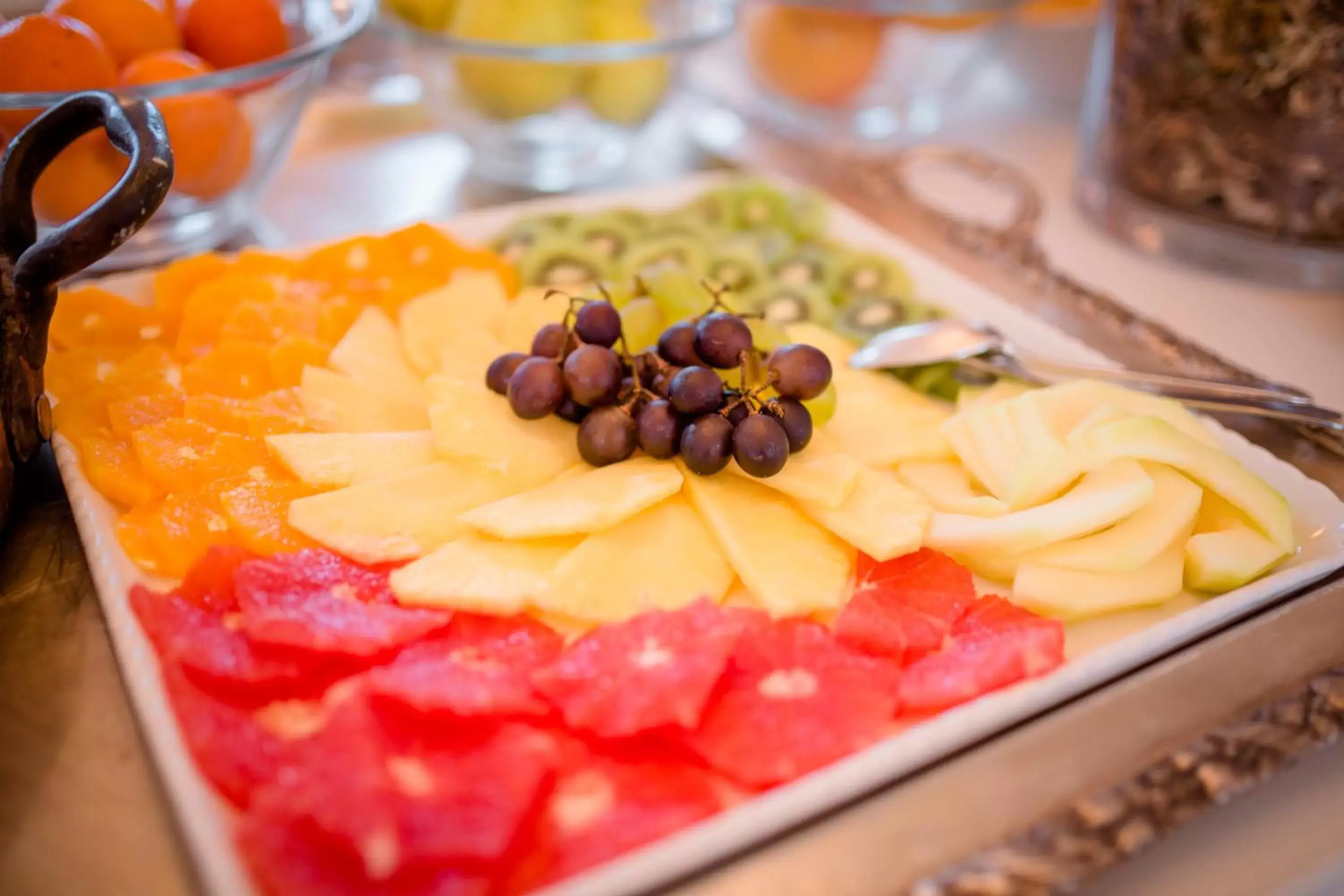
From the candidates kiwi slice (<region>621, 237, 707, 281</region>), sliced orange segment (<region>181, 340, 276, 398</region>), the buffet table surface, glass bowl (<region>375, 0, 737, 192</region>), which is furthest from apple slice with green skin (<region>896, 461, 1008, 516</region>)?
glass bowl (<region>375, 0, 737, 192</region>)

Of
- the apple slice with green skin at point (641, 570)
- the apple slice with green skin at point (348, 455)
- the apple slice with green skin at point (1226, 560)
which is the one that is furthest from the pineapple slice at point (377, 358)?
the apple slice with green skin at point (1226, 560)

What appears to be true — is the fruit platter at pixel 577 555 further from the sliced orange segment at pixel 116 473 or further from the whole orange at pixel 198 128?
the whole orange at pixel 198 128

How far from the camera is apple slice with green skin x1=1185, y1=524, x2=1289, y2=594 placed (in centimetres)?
97

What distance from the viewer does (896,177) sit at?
196cm

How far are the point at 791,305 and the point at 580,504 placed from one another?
62 centimetres

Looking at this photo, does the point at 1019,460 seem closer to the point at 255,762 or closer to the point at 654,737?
the point at 654,737

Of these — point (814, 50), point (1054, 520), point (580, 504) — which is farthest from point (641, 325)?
point (814, 50)

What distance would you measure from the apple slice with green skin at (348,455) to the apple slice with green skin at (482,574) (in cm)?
14

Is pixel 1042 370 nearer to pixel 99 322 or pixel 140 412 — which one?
pixel 140 412

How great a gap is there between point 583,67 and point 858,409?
102cm

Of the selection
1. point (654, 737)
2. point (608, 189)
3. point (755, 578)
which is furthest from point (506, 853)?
point (608, 189)

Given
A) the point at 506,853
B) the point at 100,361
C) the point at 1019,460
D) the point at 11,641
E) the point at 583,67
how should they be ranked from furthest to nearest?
the point at 583,67
the point at 100,361
the point at 1019,460
the point at 11,641
the point at 506,853

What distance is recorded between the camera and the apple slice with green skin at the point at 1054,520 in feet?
3.25

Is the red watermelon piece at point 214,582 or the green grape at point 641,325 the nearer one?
the red watermelon piece at point 214,582
